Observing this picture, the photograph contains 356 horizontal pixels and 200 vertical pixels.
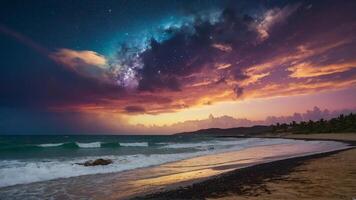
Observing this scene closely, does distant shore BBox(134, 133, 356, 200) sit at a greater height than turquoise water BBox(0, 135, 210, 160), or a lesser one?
lesser

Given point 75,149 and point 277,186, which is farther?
point 75,149

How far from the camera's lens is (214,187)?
12.0m

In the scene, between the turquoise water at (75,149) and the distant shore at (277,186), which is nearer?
the distant shore at (277,186)

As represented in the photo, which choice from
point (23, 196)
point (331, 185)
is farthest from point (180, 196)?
point (23, 196)

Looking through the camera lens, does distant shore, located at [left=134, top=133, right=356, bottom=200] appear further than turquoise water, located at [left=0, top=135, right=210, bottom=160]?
No

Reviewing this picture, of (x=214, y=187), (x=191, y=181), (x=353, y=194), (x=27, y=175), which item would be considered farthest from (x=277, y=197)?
(x=27, y=175)

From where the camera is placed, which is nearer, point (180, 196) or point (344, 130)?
point (180, 196)

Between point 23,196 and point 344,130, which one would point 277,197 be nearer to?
point 23,196

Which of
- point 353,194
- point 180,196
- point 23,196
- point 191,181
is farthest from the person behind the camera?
point 191,181

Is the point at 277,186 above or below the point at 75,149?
below

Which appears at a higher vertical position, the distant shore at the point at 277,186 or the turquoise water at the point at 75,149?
the turquoise water at the point at 75,149

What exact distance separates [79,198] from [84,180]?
4597 mm

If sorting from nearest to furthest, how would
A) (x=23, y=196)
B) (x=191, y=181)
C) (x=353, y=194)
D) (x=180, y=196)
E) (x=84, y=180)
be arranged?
(x=353, y=194) → (x=180, y=196) → (x=23, y=196) → (x=191, y=181) → (x=84, y=180)

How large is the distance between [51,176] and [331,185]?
1377 cm
